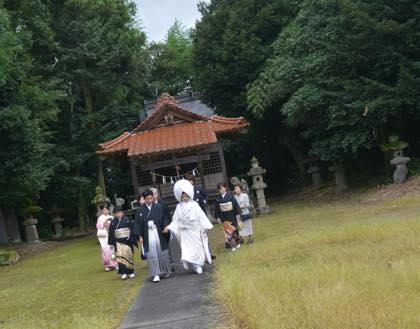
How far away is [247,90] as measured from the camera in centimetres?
2666

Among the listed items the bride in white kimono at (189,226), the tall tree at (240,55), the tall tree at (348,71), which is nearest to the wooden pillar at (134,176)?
the tall tree at (348,71)

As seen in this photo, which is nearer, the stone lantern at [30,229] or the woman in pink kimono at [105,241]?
the woman in pink kimono at [105,241]

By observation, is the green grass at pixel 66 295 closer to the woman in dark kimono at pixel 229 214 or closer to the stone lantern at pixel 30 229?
the woman in dark kimono at pixel 229 214

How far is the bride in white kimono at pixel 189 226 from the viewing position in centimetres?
980

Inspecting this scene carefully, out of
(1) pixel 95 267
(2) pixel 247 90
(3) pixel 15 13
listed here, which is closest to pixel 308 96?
(2) pixel 247 90

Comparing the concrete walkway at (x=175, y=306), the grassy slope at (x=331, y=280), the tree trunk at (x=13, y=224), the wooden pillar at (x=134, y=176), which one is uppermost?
the wooden pillar at (x=134, y=176)

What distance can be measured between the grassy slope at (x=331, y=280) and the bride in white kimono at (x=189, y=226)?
1.94 feet

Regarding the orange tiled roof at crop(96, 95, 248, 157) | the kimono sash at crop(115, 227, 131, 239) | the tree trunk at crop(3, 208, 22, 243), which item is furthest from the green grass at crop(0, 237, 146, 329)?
the tree trunk at crop(3, 208, 22, 243)

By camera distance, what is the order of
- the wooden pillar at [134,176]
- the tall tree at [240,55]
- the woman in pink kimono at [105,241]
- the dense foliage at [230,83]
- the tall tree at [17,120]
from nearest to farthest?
1. the woman in pink kimono at [105,241]
2. the tall tree at [17,120]
3. the dense foliage at [230,83]
4. the wooden pillar at [134,176]
5. the tall tree at [240,55]

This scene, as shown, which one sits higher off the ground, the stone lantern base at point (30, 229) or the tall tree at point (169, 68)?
the tall tree at point (169, 68)

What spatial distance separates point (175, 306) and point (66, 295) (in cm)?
353

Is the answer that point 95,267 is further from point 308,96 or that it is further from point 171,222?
point 308,96

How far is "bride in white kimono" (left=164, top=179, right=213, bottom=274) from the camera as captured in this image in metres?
9.80

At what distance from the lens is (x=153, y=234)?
10.0m
